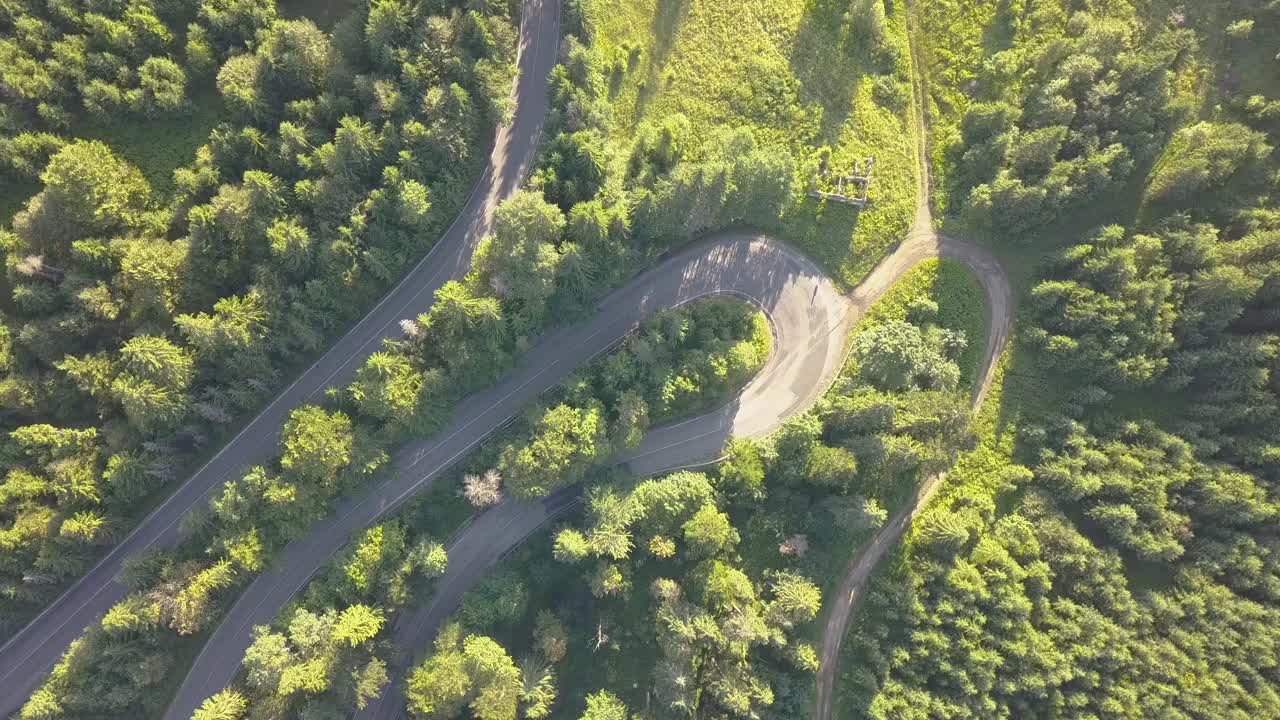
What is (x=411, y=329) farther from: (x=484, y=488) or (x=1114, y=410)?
(x=1114, y=410)

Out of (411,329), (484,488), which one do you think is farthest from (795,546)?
(411,329)

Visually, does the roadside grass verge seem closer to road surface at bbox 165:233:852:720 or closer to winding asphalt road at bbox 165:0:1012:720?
winding asphalt road at bbox 165:0:1012:720

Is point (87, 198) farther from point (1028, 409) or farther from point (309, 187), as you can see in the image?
point (1028, 409)

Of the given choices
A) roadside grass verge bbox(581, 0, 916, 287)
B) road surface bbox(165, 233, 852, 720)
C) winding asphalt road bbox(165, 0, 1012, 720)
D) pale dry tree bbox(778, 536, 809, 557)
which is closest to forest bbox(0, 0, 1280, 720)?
roadside grass verge bbox(581, 0, 916, 287)

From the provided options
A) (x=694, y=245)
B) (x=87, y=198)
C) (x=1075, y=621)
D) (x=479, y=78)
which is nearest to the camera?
(x=87, y=198)

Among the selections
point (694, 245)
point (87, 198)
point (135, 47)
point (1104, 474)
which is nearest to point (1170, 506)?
point (1104, 474)

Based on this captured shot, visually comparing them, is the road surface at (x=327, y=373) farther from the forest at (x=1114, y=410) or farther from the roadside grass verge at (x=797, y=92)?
the forest at (x=1114, y=410)
